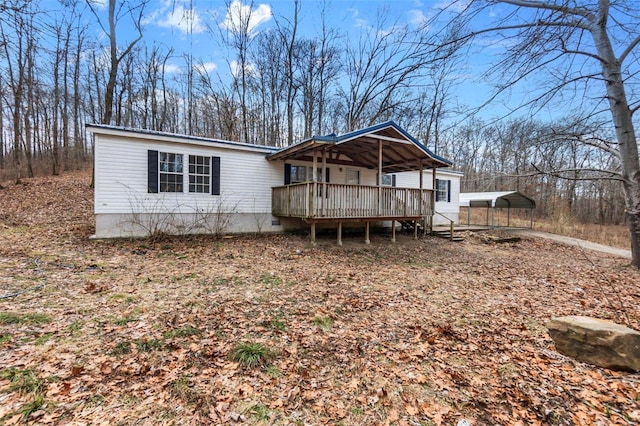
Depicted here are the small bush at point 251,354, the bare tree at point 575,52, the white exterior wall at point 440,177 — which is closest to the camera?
the small bush at point 251,354

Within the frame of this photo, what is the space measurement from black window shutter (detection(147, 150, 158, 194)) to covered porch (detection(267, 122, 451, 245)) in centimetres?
422

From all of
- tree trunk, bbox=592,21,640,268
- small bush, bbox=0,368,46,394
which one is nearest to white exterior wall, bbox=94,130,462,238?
small bush, bbox=0,368,46,394

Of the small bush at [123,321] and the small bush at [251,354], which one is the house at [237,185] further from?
the small bush at [251,354]

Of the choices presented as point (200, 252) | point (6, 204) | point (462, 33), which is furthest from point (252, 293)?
point (6, 204)

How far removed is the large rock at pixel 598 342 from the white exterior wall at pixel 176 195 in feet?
32.5

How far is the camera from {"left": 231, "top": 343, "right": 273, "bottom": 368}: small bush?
126 inches

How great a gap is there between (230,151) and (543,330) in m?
10.5

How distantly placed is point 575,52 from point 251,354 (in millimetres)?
8084

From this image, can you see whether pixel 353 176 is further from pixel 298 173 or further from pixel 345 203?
pixel 345 203

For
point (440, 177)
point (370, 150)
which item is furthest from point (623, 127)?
point (440, 177)

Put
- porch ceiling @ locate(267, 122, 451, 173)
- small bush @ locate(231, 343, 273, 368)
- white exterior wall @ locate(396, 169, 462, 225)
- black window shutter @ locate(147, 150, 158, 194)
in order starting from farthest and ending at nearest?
1. white exterior wall @ locate(396, 169, 462, 225)
2. porch ceiling @ locate(267, 122, 451, 173)
3. black window shutter @ locate(147, 150, 158, 194)
4. small bush @ locate(231, 343, 273, 368)

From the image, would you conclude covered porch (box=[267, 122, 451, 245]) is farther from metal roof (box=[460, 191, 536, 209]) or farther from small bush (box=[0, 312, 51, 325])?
metal roof (box=[460, 191, 536, 209])

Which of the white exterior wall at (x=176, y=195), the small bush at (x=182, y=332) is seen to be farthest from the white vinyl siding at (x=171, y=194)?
the small bush at (x=182, y=332)

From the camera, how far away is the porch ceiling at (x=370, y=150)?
9.62 meters
